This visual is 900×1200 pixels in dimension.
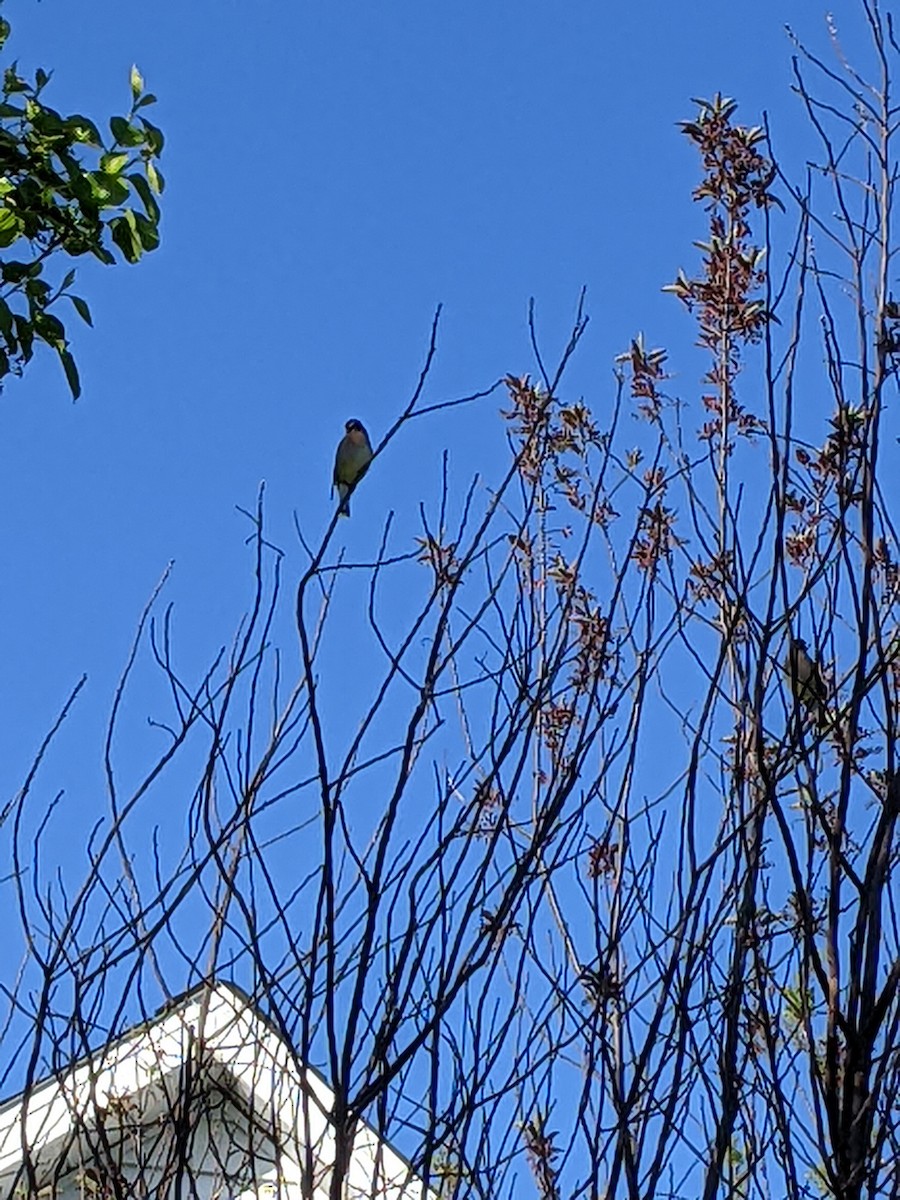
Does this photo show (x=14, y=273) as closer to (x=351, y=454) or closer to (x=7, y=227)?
(x=7, y=227)

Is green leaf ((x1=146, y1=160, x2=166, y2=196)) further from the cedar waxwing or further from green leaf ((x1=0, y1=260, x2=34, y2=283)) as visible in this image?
the cedar waxwing

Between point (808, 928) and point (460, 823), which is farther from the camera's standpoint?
point (460, 823)

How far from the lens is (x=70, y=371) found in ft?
13.4

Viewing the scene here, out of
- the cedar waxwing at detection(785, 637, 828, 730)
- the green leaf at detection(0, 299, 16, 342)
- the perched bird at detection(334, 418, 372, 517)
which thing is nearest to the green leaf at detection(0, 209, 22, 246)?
the green leaf at detection(0, 299, 16, 342)

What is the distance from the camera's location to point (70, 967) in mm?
2984

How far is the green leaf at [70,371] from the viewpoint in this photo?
405 cm

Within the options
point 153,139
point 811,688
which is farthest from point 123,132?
point 811,688

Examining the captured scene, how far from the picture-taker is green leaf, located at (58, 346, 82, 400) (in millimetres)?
4051

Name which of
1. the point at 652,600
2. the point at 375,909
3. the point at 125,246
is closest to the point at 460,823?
the point at 375,909

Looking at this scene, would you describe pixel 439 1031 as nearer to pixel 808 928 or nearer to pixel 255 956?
pixel 255 956

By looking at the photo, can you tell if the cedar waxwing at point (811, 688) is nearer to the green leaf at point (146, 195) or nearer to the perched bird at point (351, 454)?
the green leaf at point (146, 195)

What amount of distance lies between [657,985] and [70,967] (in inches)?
37.6

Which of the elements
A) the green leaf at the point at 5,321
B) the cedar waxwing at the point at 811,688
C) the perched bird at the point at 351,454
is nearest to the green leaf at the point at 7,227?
the green leaf at the point at 5,321

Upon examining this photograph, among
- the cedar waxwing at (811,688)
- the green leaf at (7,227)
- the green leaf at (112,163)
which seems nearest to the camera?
the cedar waxwing at (811,688)
